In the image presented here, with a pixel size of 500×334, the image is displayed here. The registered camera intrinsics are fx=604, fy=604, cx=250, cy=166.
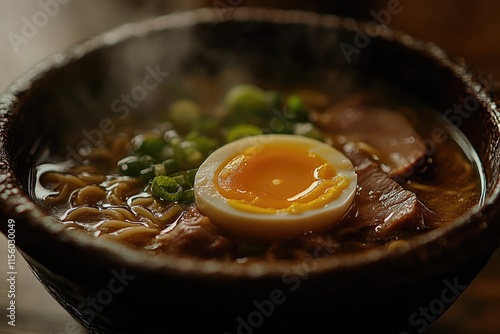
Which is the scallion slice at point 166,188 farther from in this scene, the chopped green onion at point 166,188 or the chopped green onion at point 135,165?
the chopped green onion at point 135,165

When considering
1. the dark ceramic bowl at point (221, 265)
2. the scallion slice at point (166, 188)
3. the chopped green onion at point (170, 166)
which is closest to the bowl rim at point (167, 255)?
the dark ceramic bowl at point (221, 265)

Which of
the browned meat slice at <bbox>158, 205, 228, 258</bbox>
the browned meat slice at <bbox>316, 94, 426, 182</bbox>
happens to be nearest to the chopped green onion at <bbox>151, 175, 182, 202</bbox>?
the browned meat slice at <bbox>158, 205, 228, 258</bbox>

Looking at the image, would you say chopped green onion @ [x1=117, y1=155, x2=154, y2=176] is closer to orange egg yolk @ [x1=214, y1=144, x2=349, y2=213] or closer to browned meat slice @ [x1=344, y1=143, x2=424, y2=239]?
orange egg yolk @ [x1=214, y1=144, x2=349, y2=213]

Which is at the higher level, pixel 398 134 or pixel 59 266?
pixel 59 266

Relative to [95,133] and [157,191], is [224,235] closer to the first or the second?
[157,191]

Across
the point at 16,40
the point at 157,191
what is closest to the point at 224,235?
the point at 157,191

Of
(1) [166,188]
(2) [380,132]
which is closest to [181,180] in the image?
(1) [166,188]
